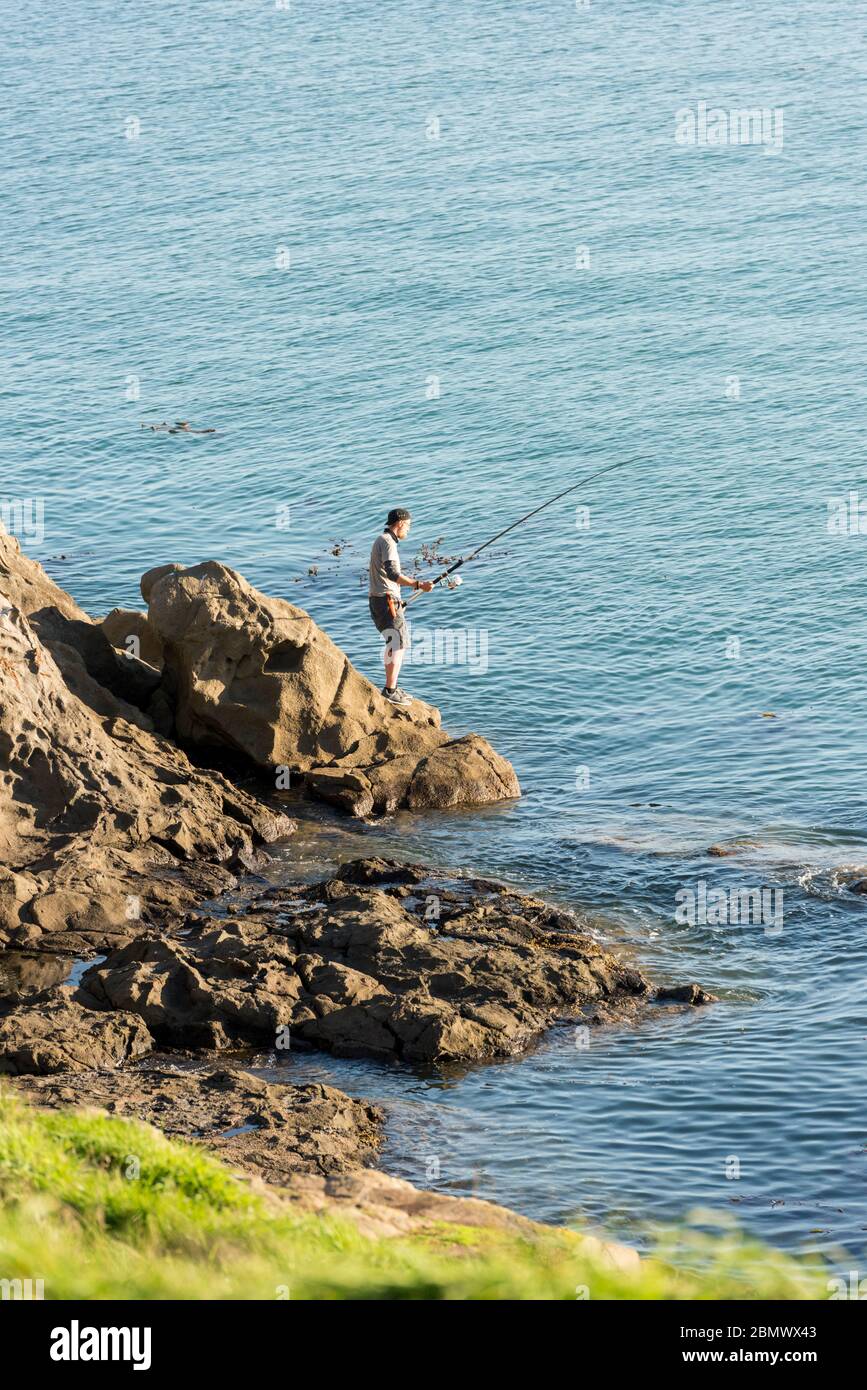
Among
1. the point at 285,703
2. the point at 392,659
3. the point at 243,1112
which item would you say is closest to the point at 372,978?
the point at 243,1112

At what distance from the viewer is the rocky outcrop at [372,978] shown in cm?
1772

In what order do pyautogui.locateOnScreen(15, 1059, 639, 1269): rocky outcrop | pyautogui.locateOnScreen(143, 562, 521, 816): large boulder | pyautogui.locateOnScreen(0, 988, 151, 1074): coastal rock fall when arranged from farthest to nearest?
pyautogui.locateOnScreen(143, 562, 521, 816): large boulder, pyautogui.locateOnScreen(0, 988, 151, 1074): coastal rock, pyautogui.locateOnScreen(15, 1059, 639, 1269): rocky outcrop

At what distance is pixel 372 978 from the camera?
1862 cm

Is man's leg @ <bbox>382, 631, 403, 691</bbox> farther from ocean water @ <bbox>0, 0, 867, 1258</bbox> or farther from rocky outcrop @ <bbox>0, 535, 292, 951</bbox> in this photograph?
rocky outcrop @ <bbox>0, 535, 292, 951</bbox>


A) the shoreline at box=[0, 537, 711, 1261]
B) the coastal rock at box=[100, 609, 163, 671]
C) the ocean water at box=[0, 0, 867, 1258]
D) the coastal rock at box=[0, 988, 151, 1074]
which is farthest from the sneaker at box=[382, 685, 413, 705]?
the coastal rock at box=[0, 988, 151, 1074]

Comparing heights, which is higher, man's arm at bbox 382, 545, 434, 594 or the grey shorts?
man's arm at bbox 382, 545, 434, 594

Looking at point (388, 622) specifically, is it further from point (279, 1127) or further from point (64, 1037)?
point (279, 1127)

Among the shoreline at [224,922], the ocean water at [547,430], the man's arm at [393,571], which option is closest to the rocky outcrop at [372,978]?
→ the shoreline at [224,922]

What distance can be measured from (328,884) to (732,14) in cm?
8477

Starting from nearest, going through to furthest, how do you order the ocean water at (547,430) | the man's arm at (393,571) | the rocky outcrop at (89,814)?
1. the ocean water at (547,430)
2. the rocky outcrop at (89,814)
3. the man's arm at (393,571)

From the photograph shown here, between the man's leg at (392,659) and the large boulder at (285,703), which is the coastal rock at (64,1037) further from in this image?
the man's leg at (392,659)

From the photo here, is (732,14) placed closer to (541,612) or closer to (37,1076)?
(541,612)

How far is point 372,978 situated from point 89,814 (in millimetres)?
5684

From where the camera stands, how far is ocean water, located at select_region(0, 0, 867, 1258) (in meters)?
17.9
